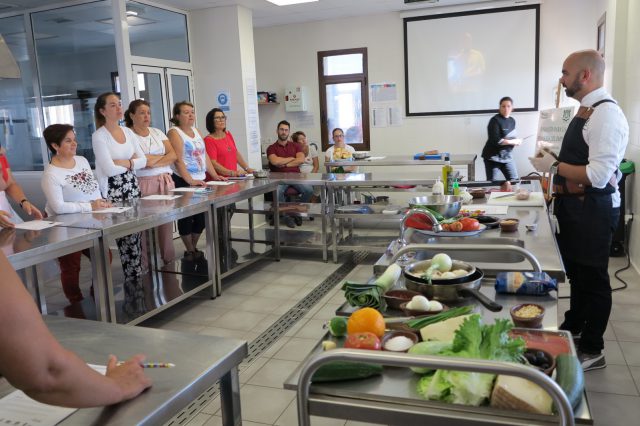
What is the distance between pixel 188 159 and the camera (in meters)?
4.62

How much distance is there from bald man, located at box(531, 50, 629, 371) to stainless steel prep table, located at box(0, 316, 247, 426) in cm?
192

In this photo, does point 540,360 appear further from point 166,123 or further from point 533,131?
point 533,131

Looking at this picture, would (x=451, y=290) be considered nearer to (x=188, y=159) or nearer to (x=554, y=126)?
(x=188, y=159)

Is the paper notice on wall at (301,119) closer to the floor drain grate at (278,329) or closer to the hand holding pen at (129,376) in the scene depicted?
the floor drain grate at (278,329)

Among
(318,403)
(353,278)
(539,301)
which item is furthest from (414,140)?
(318,403)

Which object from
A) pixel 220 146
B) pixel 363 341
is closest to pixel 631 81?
pixel 220 146

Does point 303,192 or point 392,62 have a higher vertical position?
point 392,62

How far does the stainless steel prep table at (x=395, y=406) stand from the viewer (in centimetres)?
105

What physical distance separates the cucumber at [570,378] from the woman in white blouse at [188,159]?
12.5 ft

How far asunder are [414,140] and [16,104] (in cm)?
520

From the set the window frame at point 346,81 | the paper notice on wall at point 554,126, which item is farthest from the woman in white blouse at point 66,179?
the window frame at point 346,81

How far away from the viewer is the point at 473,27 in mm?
7207

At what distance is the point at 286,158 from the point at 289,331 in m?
3.30

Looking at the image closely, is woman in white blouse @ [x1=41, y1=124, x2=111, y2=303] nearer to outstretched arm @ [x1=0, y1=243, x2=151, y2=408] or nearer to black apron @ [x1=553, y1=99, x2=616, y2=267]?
outstretched arm @ [x1=0, y1=243, x2=151, y2=408]
